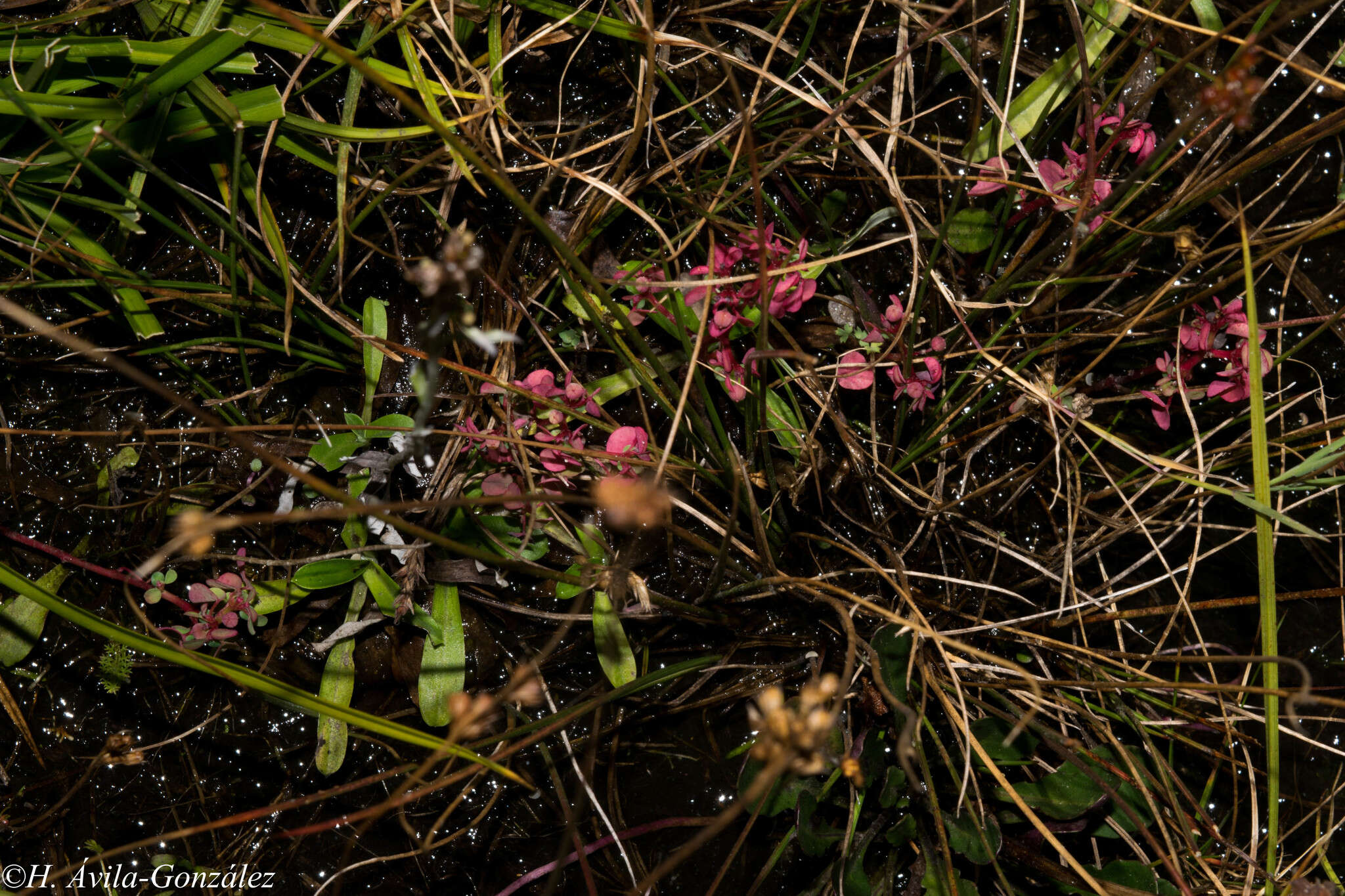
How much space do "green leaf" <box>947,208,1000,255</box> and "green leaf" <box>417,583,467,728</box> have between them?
1259 millimetres

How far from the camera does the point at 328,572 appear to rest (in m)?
1.62

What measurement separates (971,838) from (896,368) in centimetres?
87

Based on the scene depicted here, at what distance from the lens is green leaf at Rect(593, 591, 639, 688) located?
1.62 meters

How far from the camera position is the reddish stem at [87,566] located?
1626 mm

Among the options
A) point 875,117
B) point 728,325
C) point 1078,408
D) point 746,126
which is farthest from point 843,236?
point 746,126

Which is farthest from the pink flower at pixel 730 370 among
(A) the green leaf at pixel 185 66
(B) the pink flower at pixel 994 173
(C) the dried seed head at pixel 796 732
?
(A) the green leaf at pixel 185 66

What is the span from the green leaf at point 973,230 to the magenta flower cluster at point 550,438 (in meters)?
0.77

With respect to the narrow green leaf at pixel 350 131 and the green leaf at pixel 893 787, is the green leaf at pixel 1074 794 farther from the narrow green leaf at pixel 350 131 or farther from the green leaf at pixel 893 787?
the narrow green leaf at pixel 350 131

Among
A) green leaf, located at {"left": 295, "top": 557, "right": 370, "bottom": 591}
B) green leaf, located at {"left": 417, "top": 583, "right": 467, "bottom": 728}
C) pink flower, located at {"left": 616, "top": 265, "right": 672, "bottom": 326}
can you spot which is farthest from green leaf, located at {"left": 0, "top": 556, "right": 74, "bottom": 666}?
pink flower, located at {"left": 616, "top": 265, "right": 672, "bottom": 326}

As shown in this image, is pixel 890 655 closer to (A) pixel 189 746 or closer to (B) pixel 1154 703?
(B) pixel 1154 703

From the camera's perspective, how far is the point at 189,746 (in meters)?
1.71

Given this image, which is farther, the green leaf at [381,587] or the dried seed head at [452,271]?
the green leaf at [381,587]

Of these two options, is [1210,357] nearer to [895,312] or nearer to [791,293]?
[895,312]

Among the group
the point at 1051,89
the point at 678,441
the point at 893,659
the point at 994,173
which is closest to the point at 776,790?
the point at 893,659
